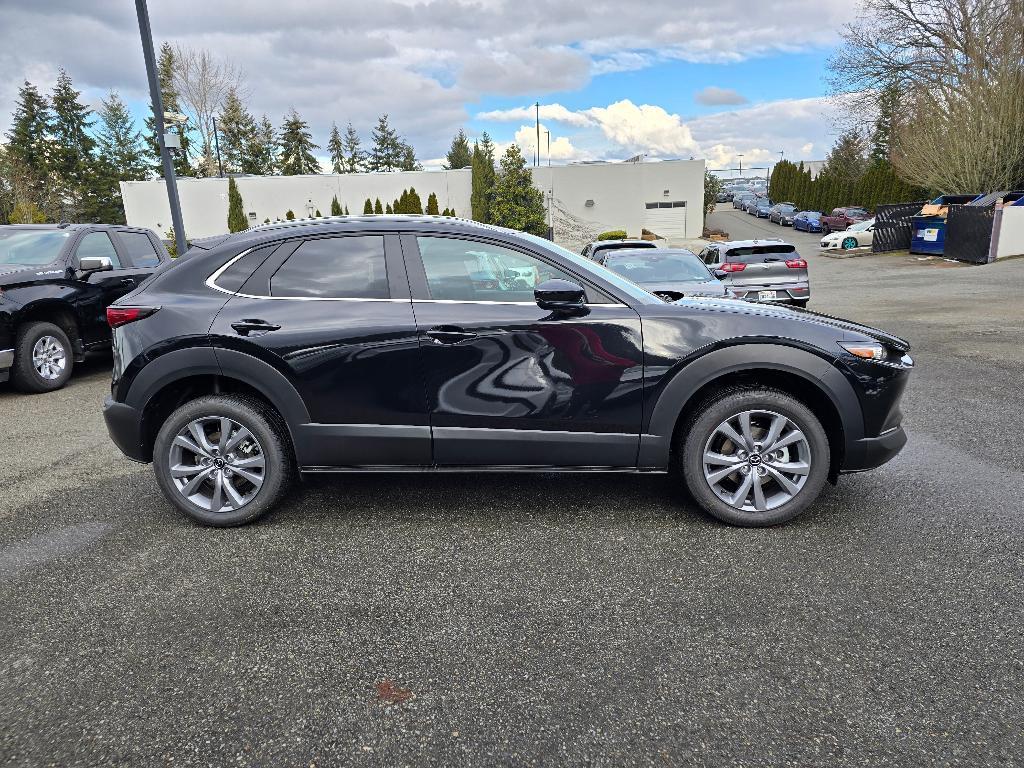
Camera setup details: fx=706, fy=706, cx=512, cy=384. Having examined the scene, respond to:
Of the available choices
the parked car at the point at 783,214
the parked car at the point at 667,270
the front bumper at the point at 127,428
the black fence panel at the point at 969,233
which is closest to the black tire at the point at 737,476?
the front bumper at the point at 127,428

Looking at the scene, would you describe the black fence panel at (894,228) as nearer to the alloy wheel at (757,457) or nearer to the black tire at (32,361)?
the alloy wheel at (757,457)

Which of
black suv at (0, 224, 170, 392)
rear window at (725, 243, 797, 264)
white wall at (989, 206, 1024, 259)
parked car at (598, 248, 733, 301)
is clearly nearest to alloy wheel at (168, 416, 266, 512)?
black suv at (0, 224, 170, 392)

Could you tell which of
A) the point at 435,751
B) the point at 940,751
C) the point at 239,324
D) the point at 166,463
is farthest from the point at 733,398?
the point at 166,463

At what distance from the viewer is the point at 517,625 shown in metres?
2.96

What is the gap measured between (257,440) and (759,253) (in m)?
10.5

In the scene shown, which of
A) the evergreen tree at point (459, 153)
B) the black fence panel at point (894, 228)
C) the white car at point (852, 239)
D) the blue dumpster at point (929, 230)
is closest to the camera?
the blue dumpster at point (929, 230)

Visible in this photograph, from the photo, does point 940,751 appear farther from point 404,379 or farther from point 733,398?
point 404,379

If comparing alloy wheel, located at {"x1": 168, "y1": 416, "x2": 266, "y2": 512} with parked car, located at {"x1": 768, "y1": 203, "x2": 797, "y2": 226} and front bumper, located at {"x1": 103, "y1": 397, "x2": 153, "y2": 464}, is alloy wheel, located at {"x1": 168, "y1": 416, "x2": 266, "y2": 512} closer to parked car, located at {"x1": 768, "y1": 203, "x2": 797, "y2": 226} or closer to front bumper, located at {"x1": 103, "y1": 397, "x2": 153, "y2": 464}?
front bumper, located at {"x1": 103, "y1": 397, "x2": 153, "y2": 464}

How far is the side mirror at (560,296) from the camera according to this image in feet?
12.1

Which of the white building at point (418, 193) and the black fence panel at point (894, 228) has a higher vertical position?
the white building at point (418, 193)

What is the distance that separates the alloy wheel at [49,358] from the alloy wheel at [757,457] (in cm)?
739

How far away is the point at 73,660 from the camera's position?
110 inches

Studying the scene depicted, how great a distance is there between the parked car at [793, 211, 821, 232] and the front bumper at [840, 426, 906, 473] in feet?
159

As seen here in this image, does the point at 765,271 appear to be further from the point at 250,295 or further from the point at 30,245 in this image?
the point at 30,245
